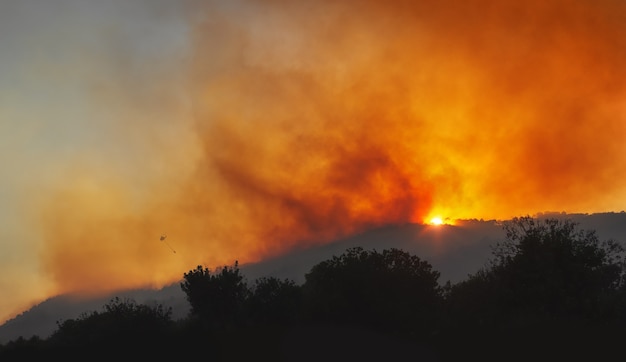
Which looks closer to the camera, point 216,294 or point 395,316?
point 395,316

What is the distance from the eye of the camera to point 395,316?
66500mm

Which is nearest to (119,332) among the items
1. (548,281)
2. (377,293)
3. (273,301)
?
(377,293)

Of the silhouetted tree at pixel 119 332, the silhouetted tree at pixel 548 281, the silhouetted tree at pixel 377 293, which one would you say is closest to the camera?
the silhouetted tree at pixel 119 332

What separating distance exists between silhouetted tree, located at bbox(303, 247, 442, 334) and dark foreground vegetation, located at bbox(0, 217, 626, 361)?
19 centimetres

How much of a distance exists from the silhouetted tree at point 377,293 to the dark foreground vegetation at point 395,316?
0.19 meters

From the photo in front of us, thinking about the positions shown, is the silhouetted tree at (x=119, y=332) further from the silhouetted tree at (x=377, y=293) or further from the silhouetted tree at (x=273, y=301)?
the silhouetted tree at (x=377, y=293)

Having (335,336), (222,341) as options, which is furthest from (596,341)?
(222,341)

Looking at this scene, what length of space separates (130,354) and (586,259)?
165ft

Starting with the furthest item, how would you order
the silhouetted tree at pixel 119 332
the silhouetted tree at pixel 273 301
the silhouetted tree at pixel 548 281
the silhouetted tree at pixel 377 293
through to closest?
the silhouetted tree at pixel 273 301, the silhouetted tree at pixel 377 293, the silhouetted tree at pixel 548 281, the silhouetted tree at pixel 119 332

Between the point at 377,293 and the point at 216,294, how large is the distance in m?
37.7

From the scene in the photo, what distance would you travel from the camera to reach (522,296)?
5956 cm

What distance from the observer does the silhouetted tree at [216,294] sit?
93706 mm

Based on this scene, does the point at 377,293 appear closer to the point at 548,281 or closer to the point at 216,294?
the point at 548,281

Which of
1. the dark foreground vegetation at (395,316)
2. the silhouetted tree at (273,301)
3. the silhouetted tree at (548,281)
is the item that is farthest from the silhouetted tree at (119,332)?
the silhouetted tree at (548,281)
